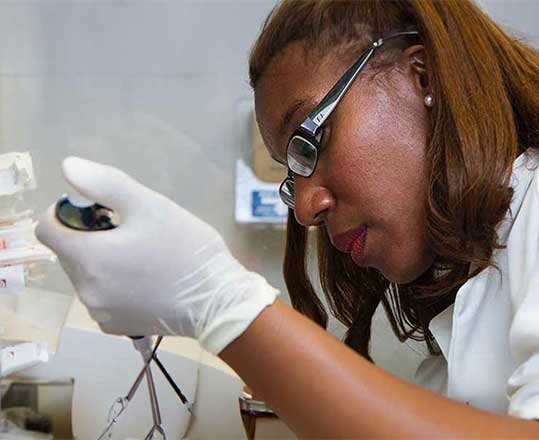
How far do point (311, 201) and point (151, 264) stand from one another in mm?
309

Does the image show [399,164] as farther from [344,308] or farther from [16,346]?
[16,346]

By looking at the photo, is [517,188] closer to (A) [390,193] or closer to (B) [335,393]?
(A) [390,193]

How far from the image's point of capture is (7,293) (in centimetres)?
111

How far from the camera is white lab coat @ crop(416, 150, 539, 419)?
82cm

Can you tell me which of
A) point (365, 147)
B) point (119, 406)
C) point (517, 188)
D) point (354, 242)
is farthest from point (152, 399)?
point (517, 188)

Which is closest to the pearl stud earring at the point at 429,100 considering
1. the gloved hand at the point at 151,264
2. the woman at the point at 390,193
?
the woman at the point at 390,193

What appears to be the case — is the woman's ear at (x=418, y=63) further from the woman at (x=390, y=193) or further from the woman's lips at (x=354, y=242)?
the woman's lips at (x=354, y=242)

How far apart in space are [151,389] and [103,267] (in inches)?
15.2

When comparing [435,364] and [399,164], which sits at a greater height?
[399,164]

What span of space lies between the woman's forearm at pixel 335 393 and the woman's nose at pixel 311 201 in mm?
287

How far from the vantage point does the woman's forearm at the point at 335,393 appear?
70cm

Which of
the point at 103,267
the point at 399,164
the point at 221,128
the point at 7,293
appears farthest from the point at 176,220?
the point at 221,128

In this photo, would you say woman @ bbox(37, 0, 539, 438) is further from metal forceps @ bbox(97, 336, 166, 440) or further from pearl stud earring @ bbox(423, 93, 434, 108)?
metal forceps @ bbox(97, 336, 166, 440)

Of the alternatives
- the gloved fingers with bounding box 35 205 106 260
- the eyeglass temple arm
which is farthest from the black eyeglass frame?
the gloved fingers with bounding box 35 205 106 260
